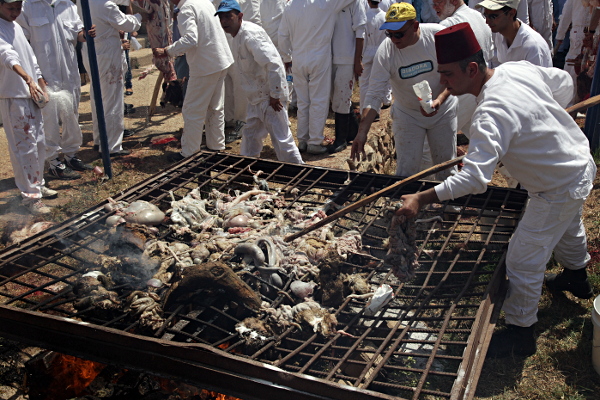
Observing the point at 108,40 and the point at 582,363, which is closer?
the point at 582,363

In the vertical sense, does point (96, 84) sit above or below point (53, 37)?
below

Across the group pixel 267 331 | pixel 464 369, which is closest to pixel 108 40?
pixel 267 331

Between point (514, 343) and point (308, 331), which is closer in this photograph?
point (308, 331)

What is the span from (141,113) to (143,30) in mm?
6221

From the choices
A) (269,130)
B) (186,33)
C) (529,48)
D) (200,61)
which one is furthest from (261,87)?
(529,48)

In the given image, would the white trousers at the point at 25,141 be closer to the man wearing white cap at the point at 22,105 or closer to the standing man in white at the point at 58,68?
the man wearing white cap at the point at 22,105

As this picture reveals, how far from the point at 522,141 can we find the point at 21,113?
540 cm

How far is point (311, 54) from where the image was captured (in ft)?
26.8

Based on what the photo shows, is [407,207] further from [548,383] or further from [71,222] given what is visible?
[71,222]

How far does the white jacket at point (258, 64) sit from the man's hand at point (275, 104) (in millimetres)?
47

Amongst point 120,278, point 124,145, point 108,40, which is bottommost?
point 124,145

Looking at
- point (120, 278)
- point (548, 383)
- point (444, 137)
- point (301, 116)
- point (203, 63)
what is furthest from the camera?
point (301, 116)

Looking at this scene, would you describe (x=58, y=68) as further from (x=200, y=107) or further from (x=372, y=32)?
(x=372, y=32)

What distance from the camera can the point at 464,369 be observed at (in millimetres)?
2838
